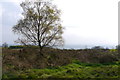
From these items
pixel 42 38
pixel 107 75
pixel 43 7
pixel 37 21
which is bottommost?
pixel 107 75

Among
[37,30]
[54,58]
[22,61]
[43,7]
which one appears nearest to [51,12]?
[43,7]

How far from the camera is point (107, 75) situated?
11164 mm

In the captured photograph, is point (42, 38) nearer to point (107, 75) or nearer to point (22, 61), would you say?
point (22, 61)

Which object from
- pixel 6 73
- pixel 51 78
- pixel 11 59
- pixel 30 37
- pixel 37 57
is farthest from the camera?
pixel 30 37

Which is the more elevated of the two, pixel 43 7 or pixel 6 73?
pixel 43 7

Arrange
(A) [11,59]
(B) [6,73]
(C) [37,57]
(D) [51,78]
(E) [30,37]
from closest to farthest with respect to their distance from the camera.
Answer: (D) [51,78] < (B) [6,73] < (A) [11,59] < (C) [37,57] < (E) [30,37]

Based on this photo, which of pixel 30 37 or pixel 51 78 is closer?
pixel 51 78

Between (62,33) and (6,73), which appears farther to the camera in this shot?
(62,33)

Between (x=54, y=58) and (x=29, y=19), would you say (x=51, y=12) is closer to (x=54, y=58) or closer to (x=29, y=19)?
(x=29, y=19)

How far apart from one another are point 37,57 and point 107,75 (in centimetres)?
740

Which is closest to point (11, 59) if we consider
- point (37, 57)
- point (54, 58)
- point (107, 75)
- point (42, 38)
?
point (37, 57)

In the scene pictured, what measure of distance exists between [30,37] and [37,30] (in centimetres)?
111

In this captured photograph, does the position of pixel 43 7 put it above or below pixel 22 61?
above

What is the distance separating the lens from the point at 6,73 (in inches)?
432
